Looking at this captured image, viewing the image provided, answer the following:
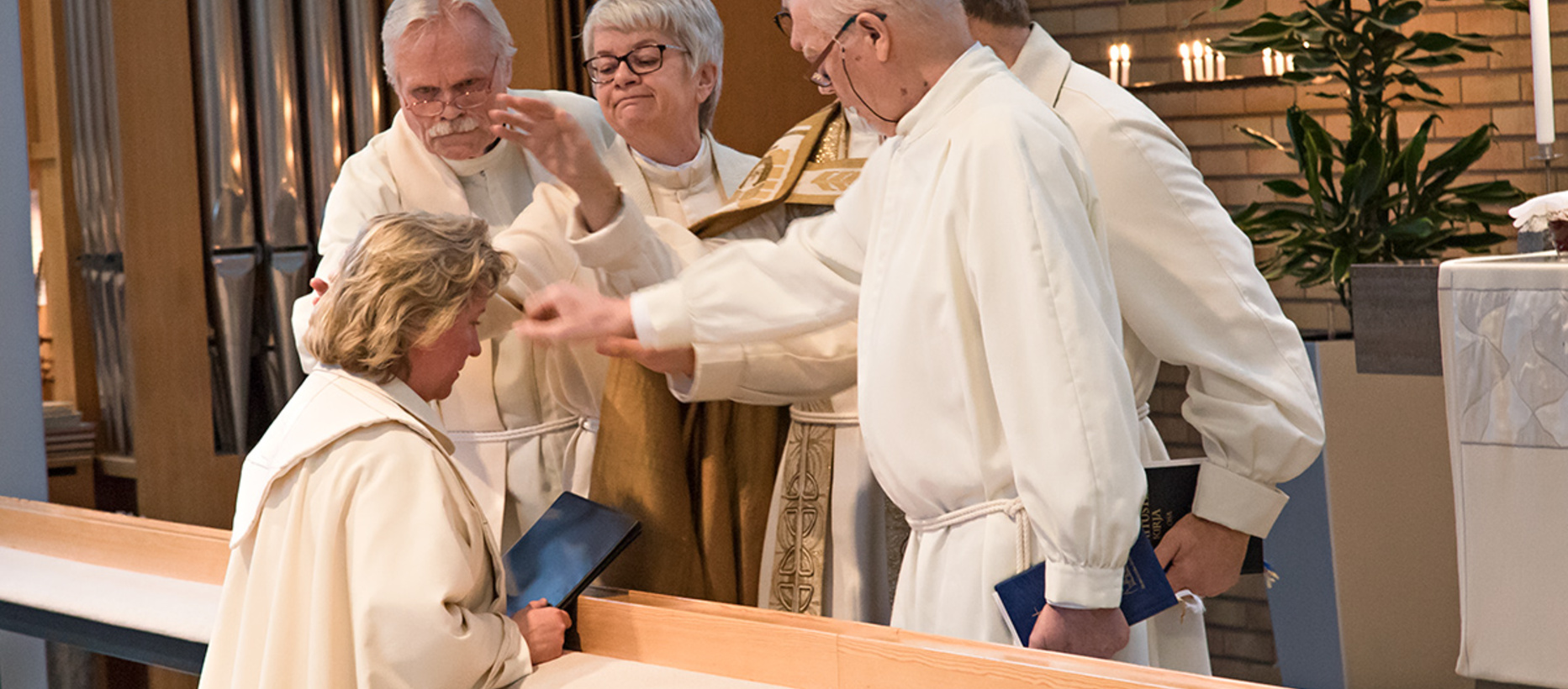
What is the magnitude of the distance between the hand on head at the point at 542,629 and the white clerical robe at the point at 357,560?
0.05 metres

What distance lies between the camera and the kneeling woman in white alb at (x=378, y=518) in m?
1.93

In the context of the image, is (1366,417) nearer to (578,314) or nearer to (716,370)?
(716,370)

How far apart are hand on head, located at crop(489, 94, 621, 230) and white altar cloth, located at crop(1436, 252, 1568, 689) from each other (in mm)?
1863

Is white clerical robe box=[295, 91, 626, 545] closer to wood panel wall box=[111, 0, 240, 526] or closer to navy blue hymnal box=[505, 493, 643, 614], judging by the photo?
navy blue hymnal box=[505, 493, 643, 614]

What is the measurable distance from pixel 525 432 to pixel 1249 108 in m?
4.36

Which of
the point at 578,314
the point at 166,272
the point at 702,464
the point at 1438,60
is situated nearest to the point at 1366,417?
the point at 1438,60

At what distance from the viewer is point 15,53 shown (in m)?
4.04

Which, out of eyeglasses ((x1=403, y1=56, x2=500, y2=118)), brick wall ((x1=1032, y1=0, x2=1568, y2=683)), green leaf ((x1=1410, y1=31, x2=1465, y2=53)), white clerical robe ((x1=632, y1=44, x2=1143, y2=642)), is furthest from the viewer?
brick wall ((x1=1032, y1=0, x2=1568, y2=683))

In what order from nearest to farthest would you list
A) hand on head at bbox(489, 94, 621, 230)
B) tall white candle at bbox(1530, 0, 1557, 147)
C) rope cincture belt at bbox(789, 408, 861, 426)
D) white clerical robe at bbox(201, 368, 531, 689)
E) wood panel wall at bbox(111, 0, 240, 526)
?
white clerical robe at bbox(201, 368, 531, 689)
hand on head at bbox(489, 94, 621, 230)
rope cincture belt at bbox(789, 408, 861, 426)
tall white candle at bbox(1530, 0, 1557, 147)
wood panel wall at bbox(111, 0, 240, 526)

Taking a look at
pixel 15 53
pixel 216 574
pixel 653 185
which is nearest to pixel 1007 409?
pixel 653 185

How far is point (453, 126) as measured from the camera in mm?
2672

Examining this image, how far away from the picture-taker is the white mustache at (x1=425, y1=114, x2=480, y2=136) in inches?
105

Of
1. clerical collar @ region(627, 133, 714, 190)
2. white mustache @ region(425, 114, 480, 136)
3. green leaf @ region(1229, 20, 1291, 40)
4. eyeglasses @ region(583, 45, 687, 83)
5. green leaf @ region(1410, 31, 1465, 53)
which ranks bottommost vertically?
clerical collar @ region(627, 133, 714, 190)

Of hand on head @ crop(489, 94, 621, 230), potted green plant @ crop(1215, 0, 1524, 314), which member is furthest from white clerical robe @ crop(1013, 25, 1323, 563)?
potted green plant @ crop(1215, 0, 1524, 314)
